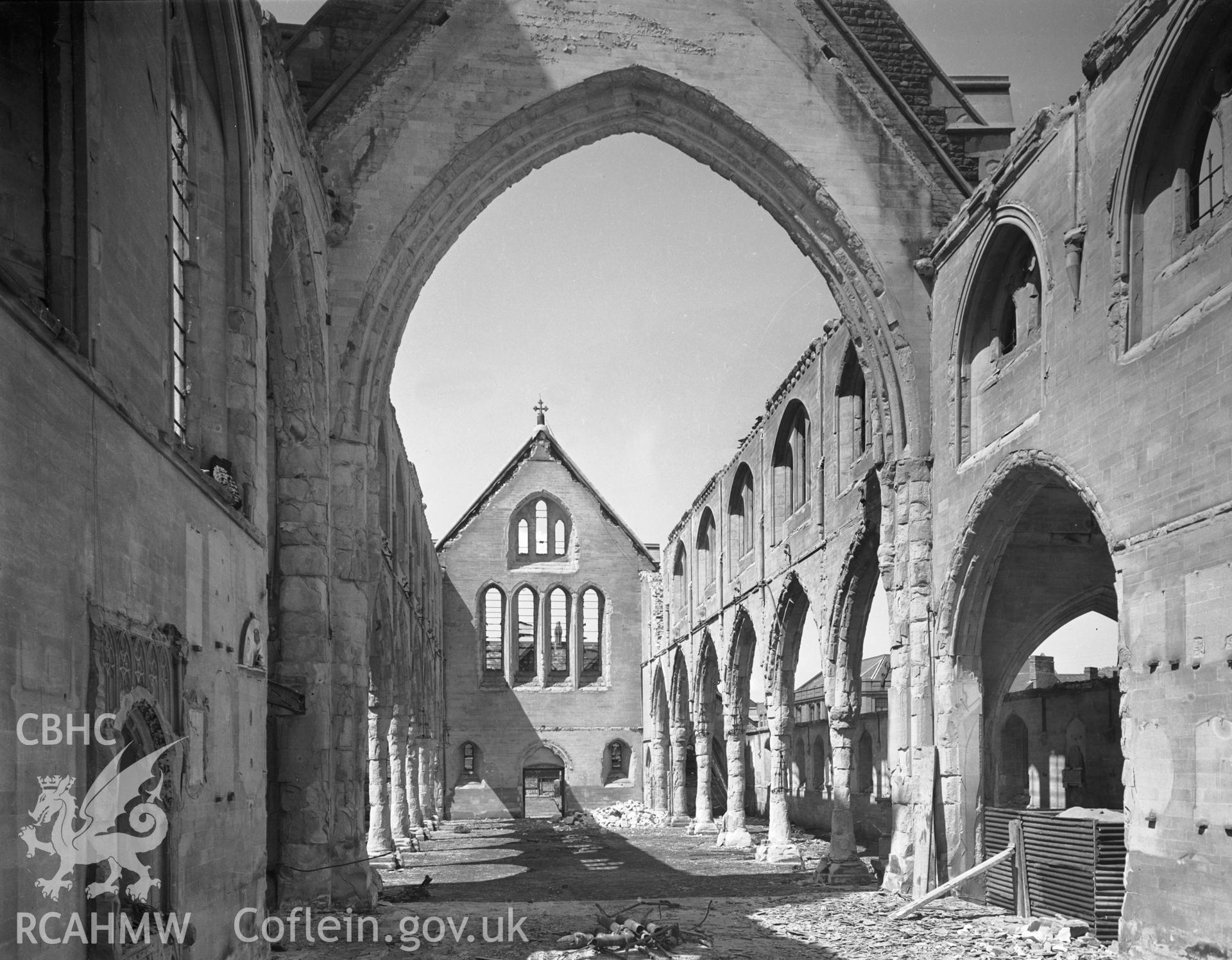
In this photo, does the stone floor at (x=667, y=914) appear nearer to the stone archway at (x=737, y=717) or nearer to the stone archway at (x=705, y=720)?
the stone archway at (x=737, y=717)

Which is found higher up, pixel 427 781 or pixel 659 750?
pixel 659 750

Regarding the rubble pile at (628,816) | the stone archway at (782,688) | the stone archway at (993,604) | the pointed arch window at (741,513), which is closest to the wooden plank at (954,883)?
the stone archway at (993,604)

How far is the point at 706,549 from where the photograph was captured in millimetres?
29812

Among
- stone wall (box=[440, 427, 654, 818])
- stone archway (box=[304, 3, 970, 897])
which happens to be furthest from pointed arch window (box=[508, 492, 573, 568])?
stone archway (box=[304, 3, 970, 897])

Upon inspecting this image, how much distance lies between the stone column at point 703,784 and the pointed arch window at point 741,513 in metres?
4.67

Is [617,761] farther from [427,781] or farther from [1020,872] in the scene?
[1020,872]

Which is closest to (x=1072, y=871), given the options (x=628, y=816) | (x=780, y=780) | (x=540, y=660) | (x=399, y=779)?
(x=780, y=780)

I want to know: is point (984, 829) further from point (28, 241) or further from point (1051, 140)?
point (28, 241)

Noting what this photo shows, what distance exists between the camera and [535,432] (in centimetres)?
3791

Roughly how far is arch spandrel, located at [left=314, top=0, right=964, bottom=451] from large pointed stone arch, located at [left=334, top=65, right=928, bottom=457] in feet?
0.06

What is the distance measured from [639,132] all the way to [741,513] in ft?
39.0

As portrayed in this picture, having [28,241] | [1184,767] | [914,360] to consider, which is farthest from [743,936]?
[28,241]

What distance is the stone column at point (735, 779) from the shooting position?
24531 millimetres

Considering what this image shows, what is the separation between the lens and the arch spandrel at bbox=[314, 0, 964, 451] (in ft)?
48.6
